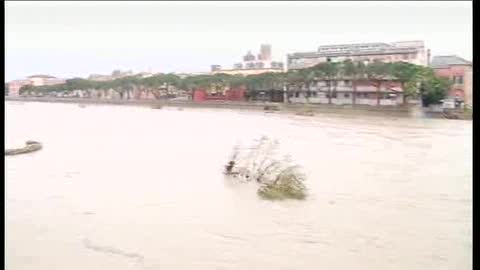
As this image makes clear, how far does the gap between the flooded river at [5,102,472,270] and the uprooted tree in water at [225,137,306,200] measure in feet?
0.30

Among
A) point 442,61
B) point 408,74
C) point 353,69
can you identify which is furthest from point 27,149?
point 442,61

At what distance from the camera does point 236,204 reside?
316 centimetres

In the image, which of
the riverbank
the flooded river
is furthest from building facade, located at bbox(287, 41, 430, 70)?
the flooded river

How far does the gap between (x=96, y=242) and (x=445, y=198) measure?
2204mm

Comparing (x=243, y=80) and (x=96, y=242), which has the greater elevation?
(x=243, y=80)

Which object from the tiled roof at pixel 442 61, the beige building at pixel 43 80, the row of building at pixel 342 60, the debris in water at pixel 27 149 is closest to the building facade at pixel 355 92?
the row of building at pixel 342 60

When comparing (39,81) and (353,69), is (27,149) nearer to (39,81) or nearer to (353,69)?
(39,81)

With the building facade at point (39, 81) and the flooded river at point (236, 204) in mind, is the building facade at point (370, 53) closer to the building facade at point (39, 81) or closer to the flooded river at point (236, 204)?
the flooded river at point (236, 204)

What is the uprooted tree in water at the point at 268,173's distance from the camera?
3174mm

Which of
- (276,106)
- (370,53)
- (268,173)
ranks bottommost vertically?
(268,173)

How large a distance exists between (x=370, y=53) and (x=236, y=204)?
3.20 meters
